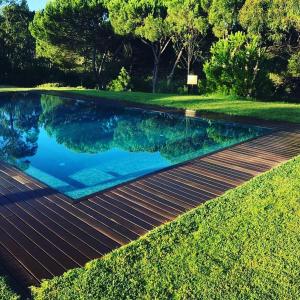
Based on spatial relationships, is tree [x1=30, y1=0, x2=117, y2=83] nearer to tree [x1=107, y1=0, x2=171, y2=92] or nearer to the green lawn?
tree [x1=107, y1=0, x2=171, y2=92]

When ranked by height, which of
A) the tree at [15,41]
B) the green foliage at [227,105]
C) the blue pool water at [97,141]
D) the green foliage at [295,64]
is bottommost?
the blue pool water at [97,141]

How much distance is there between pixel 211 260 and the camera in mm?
4102

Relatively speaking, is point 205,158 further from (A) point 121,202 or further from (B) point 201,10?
(B) point 201,10

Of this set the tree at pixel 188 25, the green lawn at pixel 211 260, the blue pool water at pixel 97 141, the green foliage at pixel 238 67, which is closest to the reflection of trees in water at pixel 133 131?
the blue pool water at pixel 97 141

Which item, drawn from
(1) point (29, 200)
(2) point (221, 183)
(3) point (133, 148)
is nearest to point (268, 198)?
(2) point (221, 183)

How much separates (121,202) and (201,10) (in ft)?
56.2

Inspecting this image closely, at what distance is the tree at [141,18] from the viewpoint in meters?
21.7

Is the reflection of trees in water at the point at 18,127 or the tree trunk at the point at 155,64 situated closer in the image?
the reflection of trees in water at the point at 18,127

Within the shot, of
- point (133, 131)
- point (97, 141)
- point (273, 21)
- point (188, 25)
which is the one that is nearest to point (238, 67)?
point (273, 21)

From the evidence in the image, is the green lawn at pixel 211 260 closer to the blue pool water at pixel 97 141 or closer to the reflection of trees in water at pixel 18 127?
the blue pool water at pixel 97 141

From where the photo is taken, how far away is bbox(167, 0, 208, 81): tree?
66.0ft

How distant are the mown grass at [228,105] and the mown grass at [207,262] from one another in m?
7.84

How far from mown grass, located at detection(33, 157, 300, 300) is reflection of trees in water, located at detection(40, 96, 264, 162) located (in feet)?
14.6

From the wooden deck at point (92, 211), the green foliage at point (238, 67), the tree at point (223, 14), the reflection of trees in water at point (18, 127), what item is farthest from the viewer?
the tree at point (223, 14)
